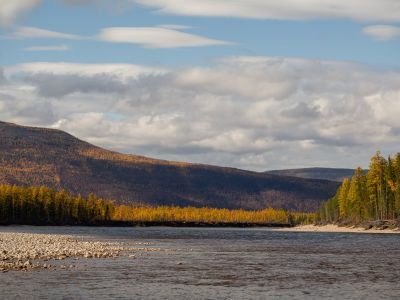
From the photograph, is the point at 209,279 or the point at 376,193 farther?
the point at 376,193

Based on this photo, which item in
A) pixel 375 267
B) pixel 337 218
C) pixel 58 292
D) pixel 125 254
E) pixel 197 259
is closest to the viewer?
pixel 58 292

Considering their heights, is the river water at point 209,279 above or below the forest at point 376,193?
below

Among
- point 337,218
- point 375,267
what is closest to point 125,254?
point 375,267

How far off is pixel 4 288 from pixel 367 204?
132 metres

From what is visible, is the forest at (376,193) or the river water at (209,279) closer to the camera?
the river water at (209,279)

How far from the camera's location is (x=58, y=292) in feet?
116

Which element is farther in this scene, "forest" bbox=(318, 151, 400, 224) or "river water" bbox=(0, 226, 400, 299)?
"forest" bbox=(318, 151, 400, 224)

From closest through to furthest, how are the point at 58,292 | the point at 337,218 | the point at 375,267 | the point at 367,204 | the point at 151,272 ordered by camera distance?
the point at 58,292, the point at 151,272, the point at 375,267, the point at 367,204, the point at 337,218

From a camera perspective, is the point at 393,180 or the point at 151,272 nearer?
the point at 151,272

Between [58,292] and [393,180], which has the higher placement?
[393,180]

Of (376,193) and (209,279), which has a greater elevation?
(376,193)

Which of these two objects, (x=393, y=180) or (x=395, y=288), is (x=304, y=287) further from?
(x=393, y=180)

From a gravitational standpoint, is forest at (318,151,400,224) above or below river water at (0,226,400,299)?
above

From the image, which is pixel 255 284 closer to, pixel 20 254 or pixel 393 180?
pixel 20 254
